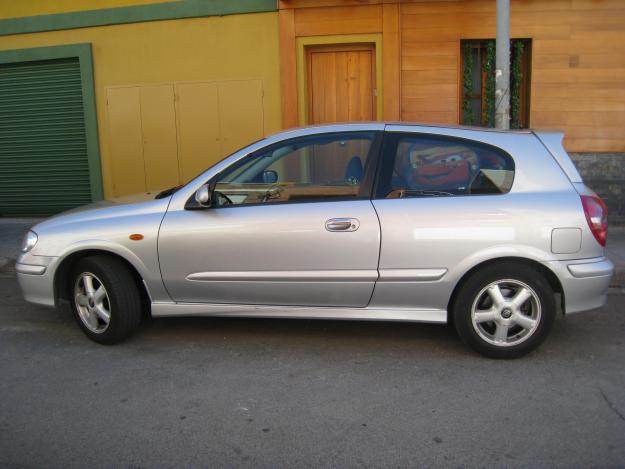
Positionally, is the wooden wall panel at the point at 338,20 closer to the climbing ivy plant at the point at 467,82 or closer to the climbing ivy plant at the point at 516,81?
the climbing ivy plant at the point at 467,82

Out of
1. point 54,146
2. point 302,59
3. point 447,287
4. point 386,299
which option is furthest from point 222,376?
point 54,146

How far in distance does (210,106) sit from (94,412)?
21.8 ft

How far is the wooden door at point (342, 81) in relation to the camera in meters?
9.20

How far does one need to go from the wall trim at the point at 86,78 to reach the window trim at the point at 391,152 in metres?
6.88

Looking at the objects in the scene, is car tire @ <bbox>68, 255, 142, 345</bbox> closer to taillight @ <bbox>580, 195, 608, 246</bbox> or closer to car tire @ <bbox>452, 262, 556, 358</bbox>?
car tire @ <bbox>452, 262, 556, 358</bbox>

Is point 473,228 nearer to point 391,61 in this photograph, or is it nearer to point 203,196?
point 203,196

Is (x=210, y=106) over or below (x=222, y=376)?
over

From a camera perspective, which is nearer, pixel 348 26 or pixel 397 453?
pixel 397 453

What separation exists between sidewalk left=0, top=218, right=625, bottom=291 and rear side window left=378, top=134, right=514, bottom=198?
2.94 meters

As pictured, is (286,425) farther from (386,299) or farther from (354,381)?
(386,299)

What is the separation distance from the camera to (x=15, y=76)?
33.8ft

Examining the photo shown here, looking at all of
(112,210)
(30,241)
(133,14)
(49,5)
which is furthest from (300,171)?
(49,5)

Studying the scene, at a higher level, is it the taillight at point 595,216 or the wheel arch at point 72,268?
the taillight at point 595,216

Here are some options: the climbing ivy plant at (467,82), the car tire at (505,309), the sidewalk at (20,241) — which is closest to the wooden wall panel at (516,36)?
the climbing ivy plant at (467,82)
